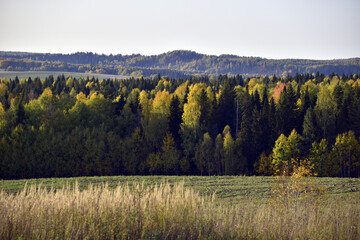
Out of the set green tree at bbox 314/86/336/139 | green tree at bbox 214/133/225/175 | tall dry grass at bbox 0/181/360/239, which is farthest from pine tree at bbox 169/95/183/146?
tall dry grass at bbox 0/181/360/239

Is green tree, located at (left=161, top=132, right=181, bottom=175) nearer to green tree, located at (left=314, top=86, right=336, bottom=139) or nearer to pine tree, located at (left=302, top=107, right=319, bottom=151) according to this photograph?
pine tree, located at (left=302, top=107, right=319, bottom=151)

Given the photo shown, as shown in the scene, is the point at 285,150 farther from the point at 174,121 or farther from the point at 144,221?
the point at 144,221

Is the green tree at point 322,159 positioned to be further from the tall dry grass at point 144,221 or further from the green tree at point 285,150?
the tall dry grass at point 144,221

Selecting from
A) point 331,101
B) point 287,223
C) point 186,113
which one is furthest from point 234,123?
point 287,223

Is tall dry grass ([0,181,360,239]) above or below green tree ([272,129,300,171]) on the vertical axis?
above

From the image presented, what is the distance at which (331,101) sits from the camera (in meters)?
72.6

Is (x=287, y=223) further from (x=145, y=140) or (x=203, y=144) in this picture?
(x=145, y=140)

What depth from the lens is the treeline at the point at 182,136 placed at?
6556 centimetres

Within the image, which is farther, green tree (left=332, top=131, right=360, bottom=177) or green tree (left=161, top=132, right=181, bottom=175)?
green tree (left=161, top=132, right=181, bottom=175)

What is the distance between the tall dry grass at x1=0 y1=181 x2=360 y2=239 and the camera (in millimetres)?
8164

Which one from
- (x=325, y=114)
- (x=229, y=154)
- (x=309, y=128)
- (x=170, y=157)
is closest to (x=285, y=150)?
(x=309, y=128)

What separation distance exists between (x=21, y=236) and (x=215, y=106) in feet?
242

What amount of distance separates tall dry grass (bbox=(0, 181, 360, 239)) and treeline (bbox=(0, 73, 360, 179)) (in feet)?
178

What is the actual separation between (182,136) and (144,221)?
65.9 meters
